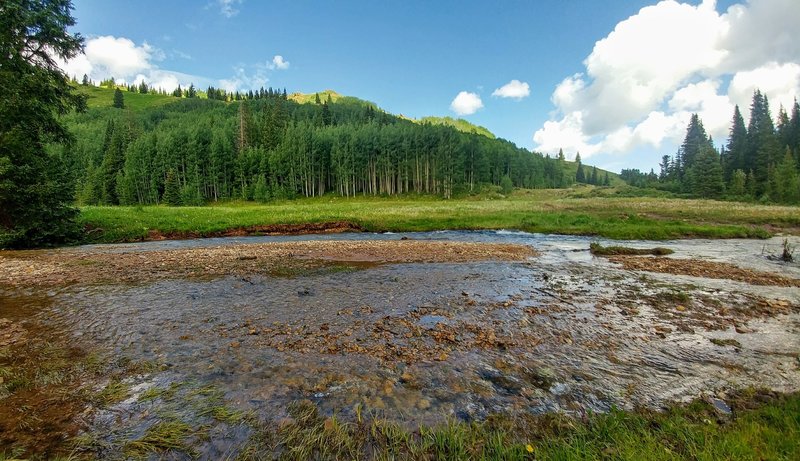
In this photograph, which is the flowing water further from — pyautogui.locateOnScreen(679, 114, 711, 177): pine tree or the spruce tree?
pyautogui.locateOnScreen(679, 114, 711, 177): pine tree

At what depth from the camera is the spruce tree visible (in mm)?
20766

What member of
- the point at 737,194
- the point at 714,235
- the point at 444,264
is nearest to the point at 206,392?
the point at 444,264

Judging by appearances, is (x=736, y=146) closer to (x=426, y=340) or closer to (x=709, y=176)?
(x=709, y=176)

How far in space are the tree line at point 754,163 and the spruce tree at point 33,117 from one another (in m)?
101

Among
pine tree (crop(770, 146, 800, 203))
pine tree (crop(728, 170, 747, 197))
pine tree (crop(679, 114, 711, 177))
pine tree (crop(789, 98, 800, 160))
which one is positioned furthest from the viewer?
pine tree (crop(679, 114, 711, 177))

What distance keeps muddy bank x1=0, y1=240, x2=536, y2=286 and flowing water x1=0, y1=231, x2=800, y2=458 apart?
75.3 inches

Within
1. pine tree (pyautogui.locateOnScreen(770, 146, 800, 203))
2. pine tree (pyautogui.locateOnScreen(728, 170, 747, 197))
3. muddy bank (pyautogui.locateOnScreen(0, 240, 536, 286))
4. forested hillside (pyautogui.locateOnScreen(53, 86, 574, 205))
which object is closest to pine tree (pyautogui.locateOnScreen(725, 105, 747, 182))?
pine tree (pyautogui.locateOnScreen(728, 170, 747, 197))

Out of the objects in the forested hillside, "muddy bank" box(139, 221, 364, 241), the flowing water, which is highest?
the forested hillside

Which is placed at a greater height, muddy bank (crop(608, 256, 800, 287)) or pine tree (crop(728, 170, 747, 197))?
pine tree (crop(728, 170, 747, 197))

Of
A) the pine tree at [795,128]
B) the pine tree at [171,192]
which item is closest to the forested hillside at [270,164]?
the pine tree at [171,192]

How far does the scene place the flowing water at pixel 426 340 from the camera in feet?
19.1

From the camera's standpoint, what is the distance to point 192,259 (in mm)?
19000

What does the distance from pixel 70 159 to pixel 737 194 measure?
603 ft

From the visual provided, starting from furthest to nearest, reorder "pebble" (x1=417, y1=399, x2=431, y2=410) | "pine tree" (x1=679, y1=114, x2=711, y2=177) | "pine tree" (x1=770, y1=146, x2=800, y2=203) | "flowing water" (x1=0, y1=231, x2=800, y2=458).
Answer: "pine tree" (x1=679, y1=114, x2=711, y2=177) → "pine tree" (x1=770, y1=146, x2=800, y2=203) → "flowing water" (x1=0, y1=231, x2=800, y2=458) → "pebble" (x1=417, y1=399, x2=431, y2=410)
